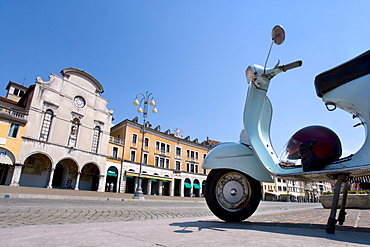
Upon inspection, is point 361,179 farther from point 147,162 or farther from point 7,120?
point 147,162

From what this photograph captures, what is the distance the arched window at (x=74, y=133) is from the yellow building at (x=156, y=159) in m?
5.03

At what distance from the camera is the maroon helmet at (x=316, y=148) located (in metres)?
2.53

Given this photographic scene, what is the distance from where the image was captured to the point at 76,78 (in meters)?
29.0

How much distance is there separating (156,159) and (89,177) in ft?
35.1

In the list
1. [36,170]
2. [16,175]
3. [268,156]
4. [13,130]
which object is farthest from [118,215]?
[36,170]

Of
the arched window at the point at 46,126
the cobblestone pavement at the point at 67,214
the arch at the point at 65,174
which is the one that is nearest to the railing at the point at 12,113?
the arched window at the point at 46,126

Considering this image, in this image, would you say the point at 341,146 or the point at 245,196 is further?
the point at 245,196

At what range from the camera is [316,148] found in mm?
2621

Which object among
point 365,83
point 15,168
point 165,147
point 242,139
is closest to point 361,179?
point 365,83

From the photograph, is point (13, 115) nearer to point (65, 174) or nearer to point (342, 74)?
point (65, 174)

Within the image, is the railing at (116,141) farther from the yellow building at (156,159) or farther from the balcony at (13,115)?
the balcony at (13,115)

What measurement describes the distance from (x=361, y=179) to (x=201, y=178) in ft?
137

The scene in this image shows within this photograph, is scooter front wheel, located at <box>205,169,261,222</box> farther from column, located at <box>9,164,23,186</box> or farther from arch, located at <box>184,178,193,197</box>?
arch, located at <box>184,178,193,197</box>

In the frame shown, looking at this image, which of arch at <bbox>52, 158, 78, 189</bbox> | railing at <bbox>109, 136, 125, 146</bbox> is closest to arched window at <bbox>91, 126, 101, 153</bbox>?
railing at <bbox>109, 136, 125, 146</bbox>
